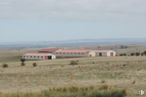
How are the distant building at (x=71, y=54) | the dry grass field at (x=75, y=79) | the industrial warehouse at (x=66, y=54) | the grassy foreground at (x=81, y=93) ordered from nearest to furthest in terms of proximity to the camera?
1. the grassy foreground at (x=81, y=93)
2. the dry grass field at (x=75, y=79)
3. the industrial warehouse at (x=66, y=54)
4. the distant building at (x=71, y=54)

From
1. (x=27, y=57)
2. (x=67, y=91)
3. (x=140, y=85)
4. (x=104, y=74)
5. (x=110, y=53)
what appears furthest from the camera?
(x=110, y=53)

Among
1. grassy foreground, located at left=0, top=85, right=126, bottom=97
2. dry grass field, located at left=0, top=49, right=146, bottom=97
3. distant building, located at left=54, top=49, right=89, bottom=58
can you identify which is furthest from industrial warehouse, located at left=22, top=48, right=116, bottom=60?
grassy foreground, located at left=0, top=85, right=126, bottom=97

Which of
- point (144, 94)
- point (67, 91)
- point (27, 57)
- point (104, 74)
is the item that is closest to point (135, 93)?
point (144, 94)

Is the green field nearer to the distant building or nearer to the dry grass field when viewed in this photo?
the dry grass field

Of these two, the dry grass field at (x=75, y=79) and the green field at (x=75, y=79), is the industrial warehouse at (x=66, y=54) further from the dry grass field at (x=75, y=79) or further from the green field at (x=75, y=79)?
the green field at (x=75, y=79)

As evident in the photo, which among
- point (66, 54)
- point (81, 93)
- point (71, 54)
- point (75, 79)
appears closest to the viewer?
point (81, 93)

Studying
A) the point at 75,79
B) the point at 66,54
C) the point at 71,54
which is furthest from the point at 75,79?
the point at 71,54

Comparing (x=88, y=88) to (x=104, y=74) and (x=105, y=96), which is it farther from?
(x=104, y=74)

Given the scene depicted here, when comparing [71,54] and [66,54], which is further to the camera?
[71,54]

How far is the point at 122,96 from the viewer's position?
24688mm

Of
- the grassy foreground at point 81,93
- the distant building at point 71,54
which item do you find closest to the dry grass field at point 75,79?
the grassy foreground at point 81,93

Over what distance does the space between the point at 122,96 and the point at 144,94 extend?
1512mm

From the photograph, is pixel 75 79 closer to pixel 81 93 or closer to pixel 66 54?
pixel 81 93

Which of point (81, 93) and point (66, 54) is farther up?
point (81, 93)
